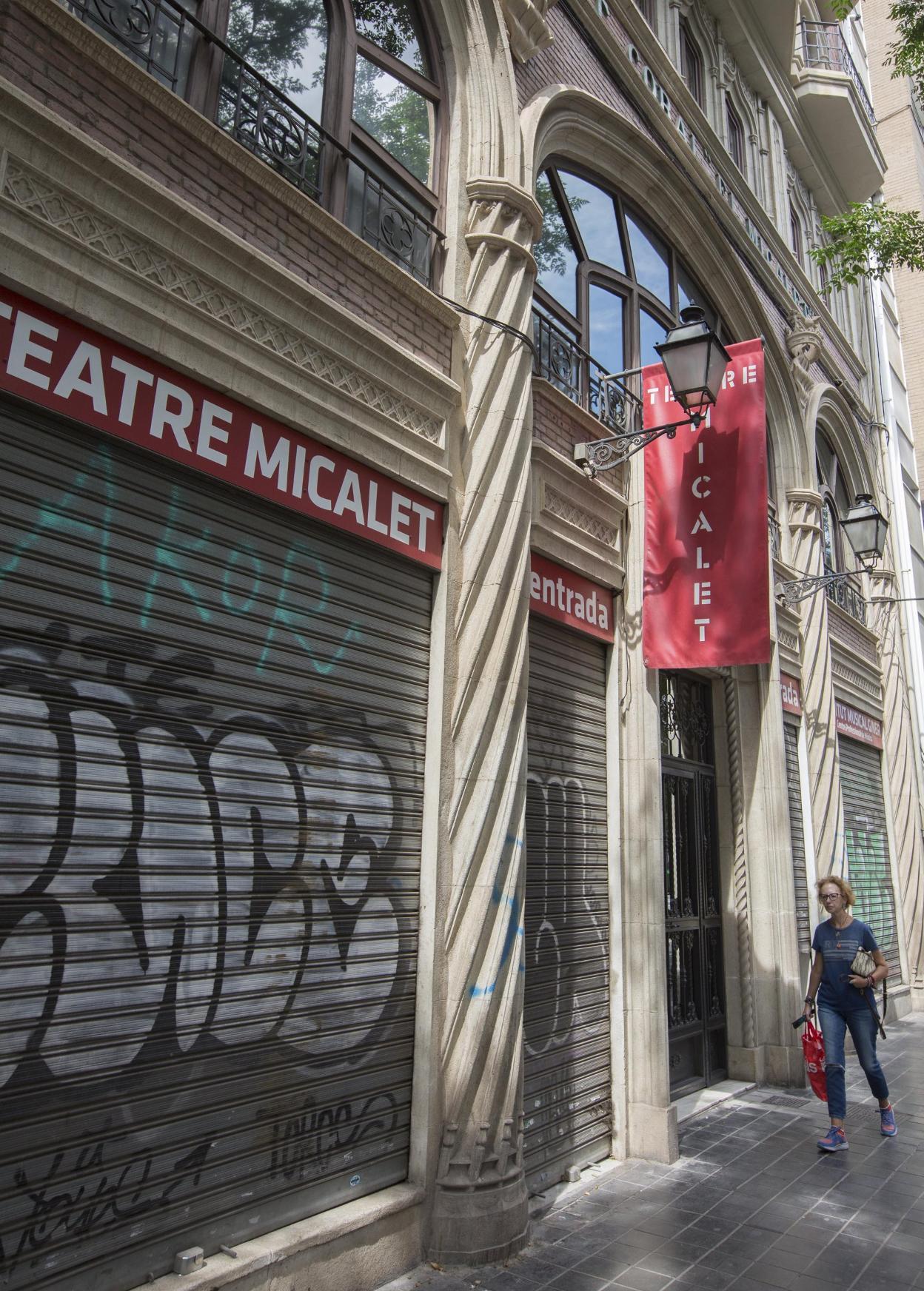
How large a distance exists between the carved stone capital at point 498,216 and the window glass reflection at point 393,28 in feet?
3.16

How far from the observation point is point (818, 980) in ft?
23.4

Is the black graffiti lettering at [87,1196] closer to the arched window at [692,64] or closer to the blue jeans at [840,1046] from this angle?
the blue jeans at [840,1046]

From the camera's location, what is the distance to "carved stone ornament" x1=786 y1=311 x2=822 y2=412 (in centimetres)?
1258

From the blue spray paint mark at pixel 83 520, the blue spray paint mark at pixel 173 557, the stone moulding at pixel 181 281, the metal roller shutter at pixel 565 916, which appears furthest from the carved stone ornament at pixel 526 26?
the blue spray paint mark at pixel 83 520

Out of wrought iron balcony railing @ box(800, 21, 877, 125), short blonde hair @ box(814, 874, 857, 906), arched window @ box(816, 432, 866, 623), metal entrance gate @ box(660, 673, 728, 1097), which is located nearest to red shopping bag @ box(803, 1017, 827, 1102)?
short blonde hair @ box(814, 874, 857, 906)

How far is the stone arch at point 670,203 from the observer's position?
23.9 ft

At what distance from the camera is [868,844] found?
45.2 ft

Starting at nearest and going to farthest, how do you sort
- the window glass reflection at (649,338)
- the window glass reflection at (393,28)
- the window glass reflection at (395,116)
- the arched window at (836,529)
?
the window glass reflection at (395,116) < the window glass reflection at (393,28) < the window glass reflection at (649,338) < the arched window at (836,529)

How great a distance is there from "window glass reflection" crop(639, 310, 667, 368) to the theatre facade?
245 millimetres

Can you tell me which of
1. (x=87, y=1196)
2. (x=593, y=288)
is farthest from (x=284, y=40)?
(x=87, y=1196)

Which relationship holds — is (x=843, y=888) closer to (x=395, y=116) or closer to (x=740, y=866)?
(x=740, y=866)

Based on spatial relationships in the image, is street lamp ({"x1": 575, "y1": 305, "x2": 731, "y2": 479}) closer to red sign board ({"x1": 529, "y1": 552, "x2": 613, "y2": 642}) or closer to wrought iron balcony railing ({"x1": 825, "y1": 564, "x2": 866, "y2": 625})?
red sign board ({"x1": 529, "y1": 552, "x2": 613, "y2": 642})

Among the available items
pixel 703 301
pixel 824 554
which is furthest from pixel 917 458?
pixel 703 301

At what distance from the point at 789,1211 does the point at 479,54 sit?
25.4 feet
